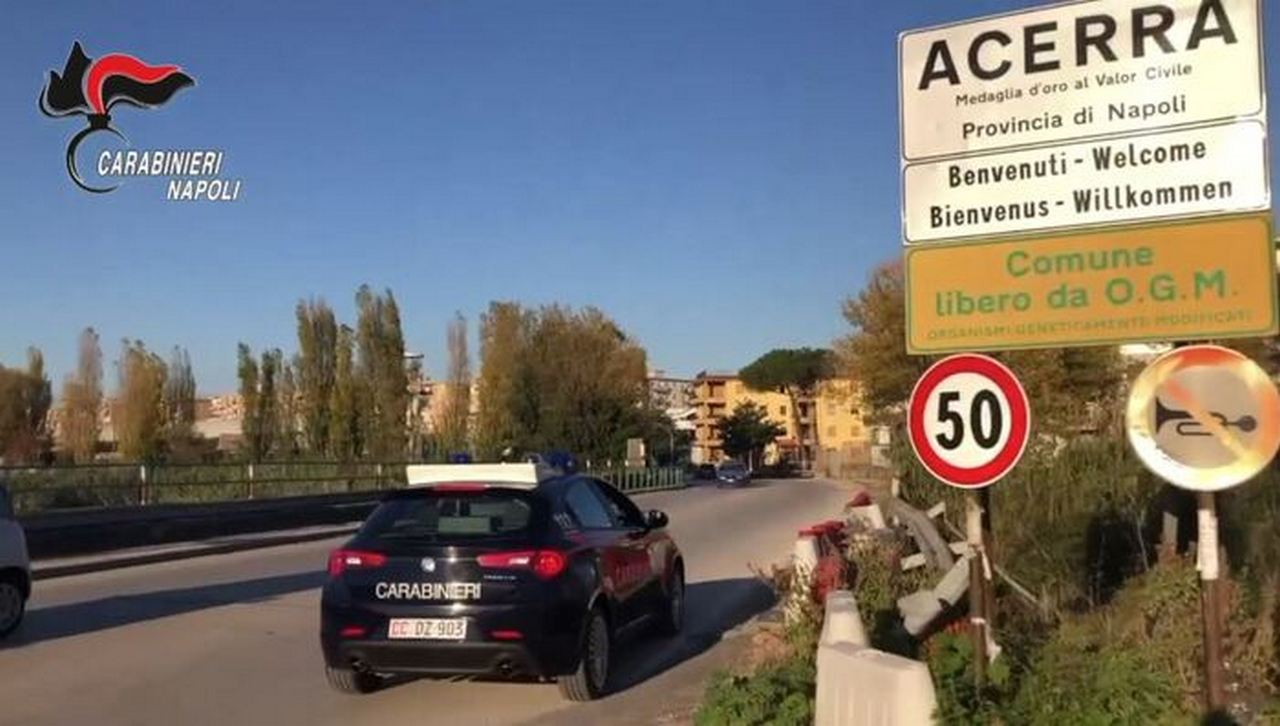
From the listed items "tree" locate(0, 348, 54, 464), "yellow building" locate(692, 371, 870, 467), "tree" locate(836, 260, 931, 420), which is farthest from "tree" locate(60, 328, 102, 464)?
"yellow building" locate(692, 371, 870, 467)

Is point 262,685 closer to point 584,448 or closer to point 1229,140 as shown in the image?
point 1229,140

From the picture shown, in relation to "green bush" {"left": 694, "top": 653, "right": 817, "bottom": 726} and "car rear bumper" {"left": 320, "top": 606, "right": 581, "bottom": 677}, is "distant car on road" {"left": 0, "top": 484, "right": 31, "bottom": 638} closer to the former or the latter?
"car rear bumper" {"left": 320, "top": 606, "right": 581, "bottom": 677}

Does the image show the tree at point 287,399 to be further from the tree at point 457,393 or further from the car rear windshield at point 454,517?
the car rear windshield at point 454,517

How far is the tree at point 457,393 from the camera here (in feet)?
201

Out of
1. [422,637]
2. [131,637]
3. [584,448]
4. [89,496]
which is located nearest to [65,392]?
[584,448]

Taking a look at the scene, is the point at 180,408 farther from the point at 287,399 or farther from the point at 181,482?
the point at 181,482

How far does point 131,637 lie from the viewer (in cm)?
1201

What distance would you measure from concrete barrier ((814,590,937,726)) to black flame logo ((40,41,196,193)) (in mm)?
17537

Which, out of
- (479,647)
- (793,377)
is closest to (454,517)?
(479,647)

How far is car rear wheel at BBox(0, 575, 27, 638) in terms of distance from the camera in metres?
11.7

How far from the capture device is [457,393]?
214 feet

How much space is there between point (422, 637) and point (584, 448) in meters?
53.9

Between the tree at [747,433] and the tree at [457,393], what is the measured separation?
5069 cm

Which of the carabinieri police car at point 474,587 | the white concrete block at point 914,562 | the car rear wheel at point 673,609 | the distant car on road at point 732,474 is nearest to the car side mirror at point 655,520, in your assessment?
the car rear wheel at point 673,609
